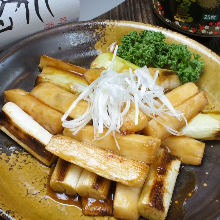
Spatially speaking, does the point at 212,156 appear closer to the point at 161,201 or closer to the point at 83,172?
the point at 161,201

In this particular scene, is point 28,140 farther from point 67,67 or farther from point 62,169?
point 67,67

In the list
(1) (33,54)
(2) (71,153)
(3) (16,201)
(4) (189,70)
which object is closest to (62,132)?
(2) (71,153)

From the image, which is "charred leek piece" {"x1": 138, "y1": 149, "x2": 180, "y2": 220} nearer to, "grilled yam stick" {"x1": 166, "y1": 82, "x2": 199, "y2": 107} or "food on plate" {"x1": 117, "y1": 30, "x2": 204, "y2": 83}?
"grilled yam stick" {"x1": 166, "y1": 82, "x2": 199, "y2": 107}

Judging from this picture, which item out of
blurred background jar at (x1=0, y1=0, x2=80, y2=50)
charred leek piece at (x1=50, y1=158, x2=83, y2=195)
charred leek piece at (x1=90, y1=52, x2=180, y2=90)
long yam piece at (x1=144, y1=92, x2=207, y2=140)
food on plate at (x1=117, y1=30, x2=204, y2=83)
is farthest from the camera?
blurred background jar at (x1=0, y1=0, x2=80, y2=50)

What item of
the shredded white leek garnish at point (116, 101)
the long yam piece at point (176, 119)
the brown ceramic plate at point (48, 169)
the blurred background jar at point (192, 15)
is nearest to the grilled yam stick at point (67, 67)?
the brown ceramic plate at point (48, 169)

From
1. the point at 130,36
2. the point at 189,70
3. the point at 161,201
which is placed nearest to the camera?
the point at 161,201

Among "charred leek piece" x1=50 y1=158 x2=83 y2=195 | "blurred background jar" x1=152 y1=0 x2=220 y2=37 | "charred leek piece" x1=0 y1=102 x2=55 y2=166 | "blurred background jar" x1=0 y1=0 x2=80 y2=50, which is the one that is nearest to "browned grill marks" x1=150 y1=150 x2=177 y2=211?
"charred leek piece" x1=50 y1=158 x2=83 y2=195
